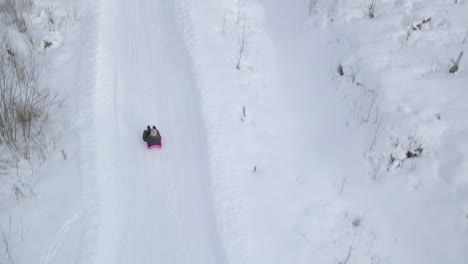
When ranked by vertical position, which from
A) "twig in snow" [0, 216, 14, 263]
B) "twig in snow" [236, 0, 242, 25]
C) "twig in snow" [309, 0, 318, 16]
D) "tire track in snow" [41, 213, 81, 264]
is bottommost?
"twig in snow" [0, 216, 14, 263]

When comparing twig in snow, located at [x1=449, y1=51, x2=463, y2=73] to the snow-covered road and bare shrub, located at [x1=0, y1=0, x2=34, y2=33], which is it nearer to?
the snow-covered road

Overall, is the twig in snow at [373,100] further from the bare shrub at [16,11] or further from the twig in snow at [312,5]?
the bare shrub at [16,11]

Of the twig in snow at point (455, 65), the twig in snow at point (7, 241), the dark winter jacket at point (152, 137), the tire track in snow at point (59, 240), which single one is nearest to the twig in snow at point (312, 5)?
the twig in snow at point (455, 65)

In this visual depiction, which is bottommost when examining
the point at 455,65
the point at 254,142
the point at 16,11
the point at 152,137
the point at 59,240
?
the point at 59,240

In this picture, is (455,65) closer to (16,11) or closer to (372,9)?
(372,9)

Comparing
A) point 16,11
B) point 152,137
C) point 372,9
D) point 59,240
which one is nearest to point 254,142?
point 152,137

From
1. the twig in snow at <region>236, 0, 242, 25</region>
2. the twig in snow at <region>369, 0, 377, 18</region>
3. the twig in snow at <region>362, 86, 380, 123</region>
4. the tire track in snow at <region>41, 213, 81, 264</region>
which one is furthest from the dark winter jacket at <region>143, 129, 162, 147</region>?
the twig in snow at <region>369, 0, 377, 18</region>
